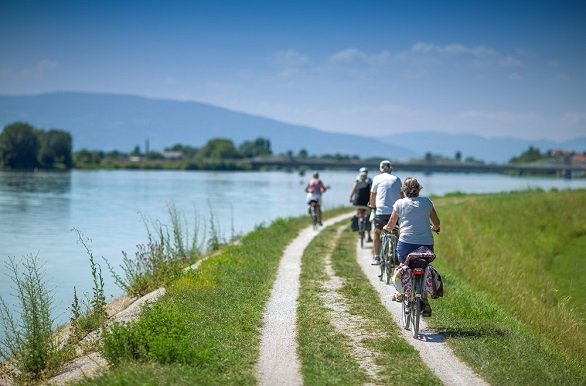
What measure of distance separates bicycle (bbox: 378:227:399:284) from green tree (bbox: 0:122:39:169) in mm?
109785

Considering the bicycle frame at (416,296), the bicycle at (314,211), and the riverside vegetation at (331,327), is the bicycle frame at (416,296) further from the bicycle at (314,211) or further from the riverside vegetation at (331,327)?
the bicycle at (314,211)

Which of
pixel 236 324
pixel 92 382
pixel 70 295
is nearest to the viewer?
pixel 92 382

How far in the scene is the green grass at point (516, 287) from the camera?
9977 millimetres

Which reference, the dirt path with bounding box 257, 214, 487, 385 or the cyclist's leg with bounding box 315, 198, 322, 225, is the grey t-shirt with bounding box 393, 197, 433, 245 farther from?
the cyclist's leg with bounding box 315, 198, 322, 225

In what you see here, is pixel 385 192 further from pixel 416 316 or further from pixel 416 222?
pixel 416 316

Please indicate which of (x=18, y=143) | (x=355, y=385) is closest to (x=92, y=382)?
(x=355, y=385)

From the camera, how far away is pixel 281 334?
1113 centimetres

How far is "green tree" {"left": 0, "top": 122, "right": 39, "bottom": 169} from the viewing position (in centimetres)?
11731

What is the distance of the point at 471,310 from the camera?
42.3 feet

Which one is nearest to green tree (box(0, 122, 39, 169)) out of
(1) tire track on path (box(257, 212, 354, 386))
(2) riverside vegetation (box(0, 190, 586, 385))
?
(2) riverside vegetation (box(0, 190, 586, 385))

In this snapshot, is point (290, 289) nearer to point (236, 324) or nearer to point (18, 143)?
point (236, 324)

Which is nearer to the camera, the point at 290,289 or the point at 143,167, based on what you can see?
the point at 290,289

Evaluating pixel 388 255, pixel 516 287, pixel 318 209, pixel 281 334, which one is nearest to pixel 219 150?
pixel 318 209

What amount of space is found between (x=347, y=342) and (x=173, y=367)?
2765mm
